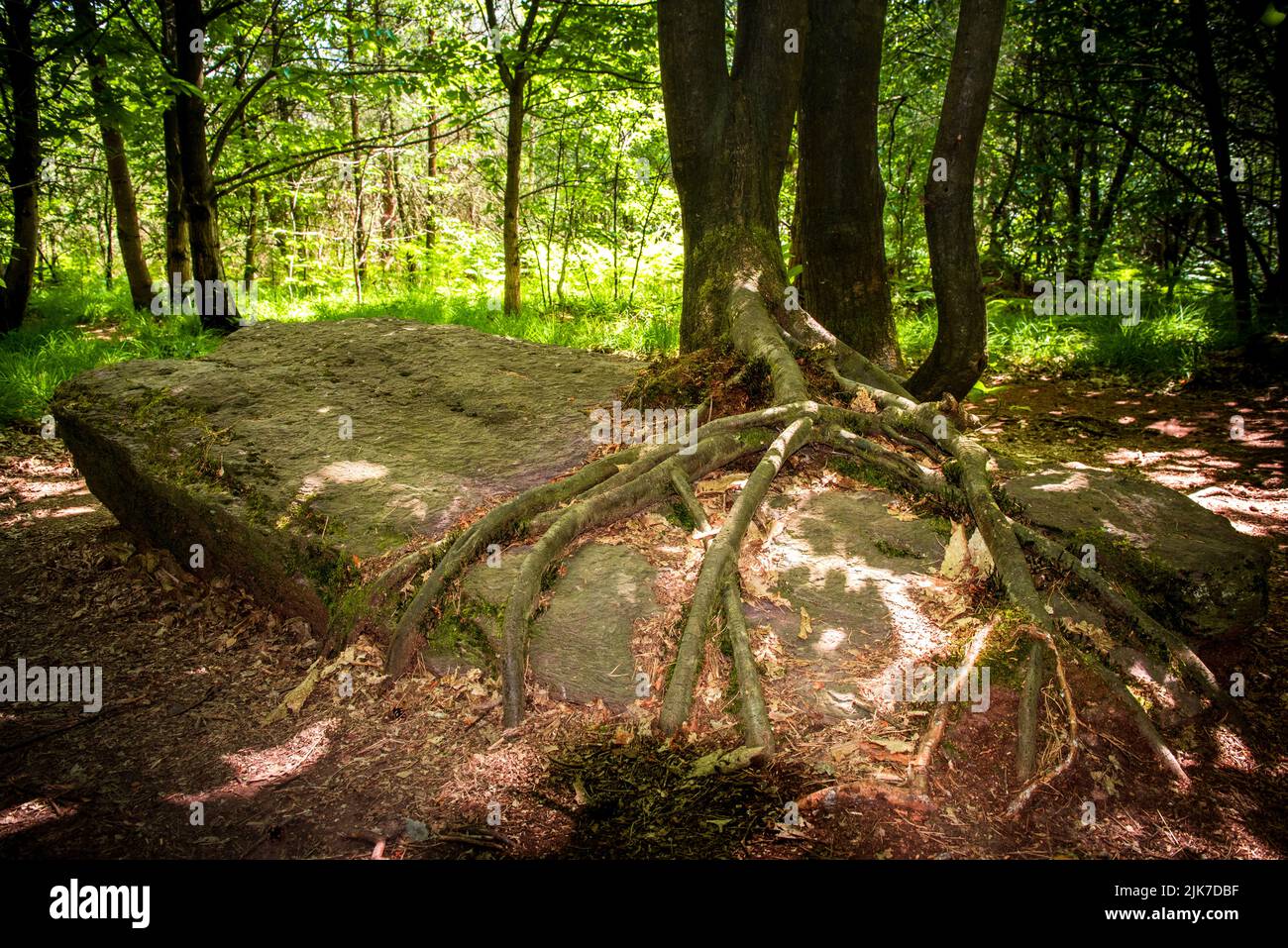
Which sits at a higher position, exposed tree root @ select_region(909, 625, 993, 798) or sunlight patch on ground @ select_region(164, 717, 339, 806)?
exposed tree root @ select_region(909, 625, 993, 798)

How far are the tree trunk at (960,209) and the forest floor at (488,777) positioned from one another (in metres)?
2.28

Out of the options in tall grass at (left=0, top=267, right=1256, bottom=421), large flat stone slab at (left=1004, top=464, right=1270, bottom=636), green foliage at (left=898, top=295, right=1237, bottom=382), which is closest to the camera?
large flat stone slab at (left=1004, top=464, right=1270, bottom=636)

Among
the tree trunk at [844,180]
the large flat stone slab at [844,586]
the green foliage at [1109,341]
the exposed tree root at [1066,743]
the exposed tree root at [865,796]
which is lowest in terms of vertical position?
the exposed tree root at [865,796]

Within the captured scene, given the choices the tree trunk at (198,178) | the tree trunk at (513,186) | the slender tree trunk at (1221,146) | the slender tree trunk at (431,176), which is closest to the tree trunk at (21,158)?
the tree trunk at (198,178)

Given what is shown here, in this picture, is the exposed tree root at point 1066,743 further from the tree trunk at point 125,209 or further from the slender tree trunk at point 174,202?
the tree trunk at point 125,209

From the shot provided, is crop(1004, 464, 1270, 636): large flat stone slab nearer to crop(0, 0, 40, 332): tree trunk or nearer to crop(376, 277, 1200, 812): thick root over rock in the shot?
crop(376, 277, 1200, 812): thick root over rock

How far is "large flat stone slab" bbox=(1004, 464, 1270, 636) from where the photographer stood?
3029 millimetres

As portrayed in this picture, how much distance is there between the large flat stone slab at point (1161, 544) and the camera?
303cm

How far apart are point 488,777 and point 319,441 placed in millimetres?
2677

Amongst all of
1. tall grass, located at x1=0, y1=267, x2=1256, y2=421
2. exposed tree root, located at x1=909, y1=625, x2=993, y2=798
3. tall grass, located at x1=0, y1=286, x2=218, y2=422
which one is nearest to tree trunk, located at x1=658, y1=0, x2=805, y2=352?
tall grass, located at x1=0, y1=267, x2=1256, y2=421

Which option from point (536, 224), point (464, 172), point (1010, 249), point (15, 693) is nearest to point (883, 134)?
point (1010, 249)

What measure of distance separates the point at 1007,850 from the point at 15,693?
162 inches

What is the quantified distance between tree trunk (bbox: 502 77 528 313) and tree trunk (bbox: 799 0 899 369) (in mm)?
4904
